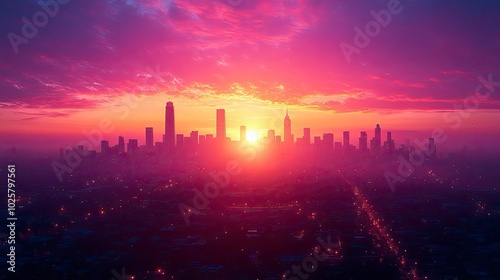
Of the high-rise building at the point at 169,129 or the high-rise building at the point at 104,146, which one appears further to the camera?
the high-rise building at the point at 169,129

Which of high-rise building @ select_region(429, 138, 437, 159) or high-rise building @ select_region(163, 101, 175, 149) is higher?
high-rise building @ select_region(163, 101, 175, 149)

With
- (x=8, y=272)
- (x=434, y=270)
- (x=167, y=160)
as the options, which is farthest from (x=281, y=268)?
(x=167, y=160)

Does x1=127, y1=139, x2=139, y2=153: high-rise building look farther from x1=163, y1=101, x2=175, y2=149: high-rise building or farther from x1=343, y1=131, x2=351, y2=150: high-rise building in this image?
x1=343, y1=131, x2=351, y2=150: high-rise building

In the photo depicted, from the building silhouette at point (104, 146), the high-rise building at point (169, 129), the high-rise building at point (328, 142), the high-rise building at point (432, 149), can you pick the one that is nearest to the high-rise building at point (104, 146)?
the building silhouette at point (104, 146)

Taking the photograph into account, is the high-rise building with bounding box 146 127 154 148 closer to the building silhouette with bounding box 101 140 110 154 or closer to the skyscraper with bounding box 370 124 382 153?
the building silhouette with bounding box 101 140 110 154

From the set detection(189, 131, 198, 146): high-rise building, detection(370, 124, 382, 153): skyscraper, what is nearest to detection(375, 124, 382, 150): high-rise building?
detection(370, 124, 382, 153): skyscraper

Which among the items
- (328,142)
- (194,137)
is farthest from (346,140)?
(194,137)

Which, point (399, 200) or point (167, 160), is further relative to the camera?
point (167, 160)

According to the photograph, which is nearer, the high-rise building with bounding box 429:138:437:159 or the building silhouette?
the building silhouette

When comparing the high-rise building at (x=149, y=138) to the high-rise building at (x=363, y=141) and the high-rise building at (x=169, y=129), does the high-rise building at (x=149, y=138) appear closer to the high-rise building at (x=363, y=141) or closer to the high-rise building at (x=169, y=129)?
the high-rise building at (x=169, y=129)

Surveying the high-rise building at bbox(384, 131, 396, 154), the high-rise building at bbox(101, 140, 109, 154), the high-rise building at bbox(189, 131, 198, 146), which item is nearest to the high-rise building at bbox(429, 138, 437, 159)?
the high-rise building at bbox(384, 131, 396, 154)

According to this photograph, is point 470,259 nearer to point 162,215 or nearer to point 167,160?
point 162,215
